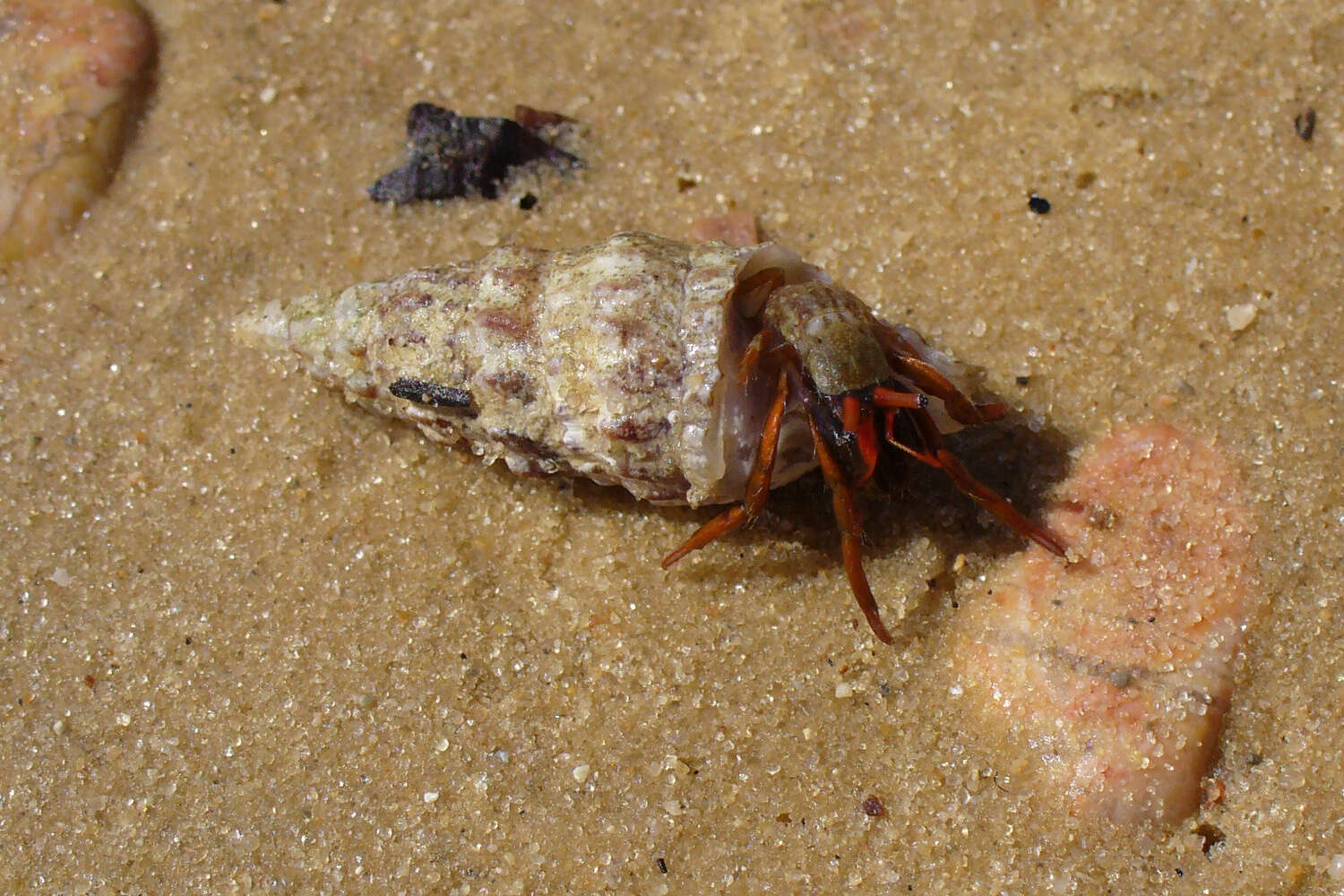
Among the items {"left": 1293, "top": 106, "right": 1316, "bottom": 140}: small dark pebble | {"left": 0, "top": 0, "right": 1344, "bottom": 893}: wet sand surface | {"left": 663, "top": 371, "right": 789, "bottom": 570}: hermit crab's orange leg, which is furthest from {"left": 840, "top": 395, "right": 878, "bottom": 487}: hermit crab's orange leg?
{"left": 1293, "top": 106, "right": 1316, "bottom": 140}: small dark pebble

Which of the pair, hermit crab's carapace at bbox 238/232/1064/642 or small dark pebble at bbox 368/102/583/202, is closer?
hermit crab's carapace at bbox 238/232/1064/642

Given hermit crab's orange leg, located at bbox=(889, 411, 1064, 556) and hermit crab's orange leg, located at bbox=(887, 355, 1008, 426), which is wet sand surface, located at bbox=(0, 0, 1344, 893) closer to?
hermit crab's orange leg, located at bbox=(889, 411, 1064, 556)

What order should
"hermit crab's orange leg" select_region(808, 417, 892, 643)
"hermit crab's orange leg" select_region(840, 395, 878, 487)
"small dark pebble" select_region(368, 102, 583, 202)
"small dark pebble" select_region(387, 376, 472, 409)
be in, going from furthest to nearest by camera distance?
1. "small dark pebble" select_region(368, 102, 583, 202)
2. "small dark pebble" select_region(387, 376, 472, 409)
3. "hermit crab's orange leg" select_region(808, 417, 892, 643)
4. "hermit crab's orange leg" select_region(840, 395, 878, 487)

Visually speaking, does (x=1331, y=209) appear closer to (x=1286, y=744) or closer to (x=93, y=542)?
(x=1286, y=744)

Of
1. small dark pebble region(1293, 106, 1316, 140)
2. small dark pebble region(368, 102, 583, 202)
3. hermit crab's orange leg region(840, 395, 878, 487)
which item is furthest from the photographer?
small dark pebble region(368, 102, 583, 202)

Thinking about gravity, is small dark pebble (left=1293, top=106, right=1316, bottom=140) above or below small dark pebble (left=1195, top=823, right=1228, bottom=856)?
above
